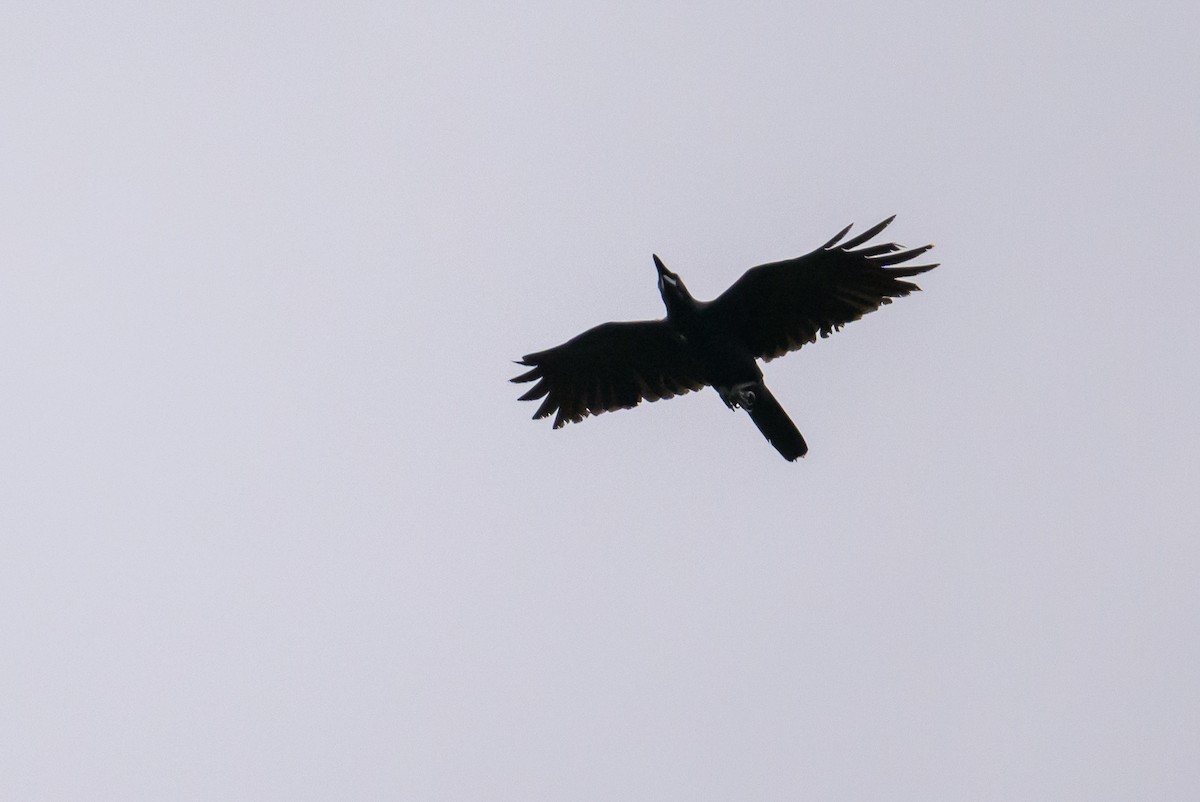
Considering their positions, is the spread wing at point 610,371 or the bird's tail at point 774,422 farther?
the spread wing at point 610,371

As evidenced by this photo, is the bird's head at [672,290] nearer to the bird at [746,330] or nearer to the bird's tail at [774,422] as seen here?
the bird at [746,330]

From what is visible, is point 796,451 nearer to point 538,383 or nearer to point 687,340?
point 687,340

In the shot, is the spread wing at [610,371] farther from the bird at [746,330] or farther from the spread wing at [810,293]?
the spread wing at [810,293]

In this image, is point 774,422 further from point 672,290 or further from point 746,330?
point 672,290

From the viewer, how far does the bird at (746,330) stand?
11070mm

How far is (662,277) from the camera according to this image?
36.8 feet

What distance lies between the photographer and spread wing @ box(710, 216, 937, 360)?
11.0m

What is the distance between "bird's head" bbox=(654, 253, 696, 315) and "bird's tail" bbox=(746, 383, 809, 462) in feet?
3.06

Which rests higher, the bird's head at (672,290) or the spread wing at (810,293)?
the bird's head at (672,290)

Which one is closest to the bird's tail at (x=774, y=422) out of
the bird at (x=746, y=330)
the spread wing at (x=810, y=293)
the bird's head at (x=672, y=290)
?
the bird at (x=746, y=330)

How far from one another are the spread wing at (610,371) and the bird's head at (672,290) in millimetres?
392

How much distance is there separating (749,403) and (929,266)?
71.5 inches

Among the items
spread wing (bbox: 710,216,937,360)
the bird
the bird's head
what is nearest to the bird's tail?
the bird

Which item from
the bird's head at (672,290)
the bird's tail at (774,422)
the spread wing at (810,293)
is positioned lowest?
the bird's tail at (774,422)
